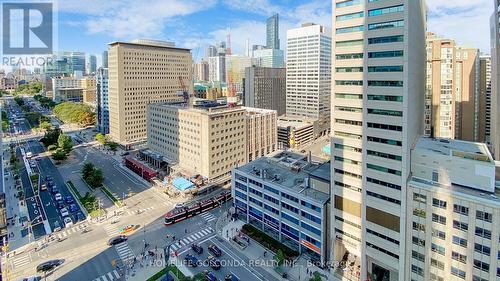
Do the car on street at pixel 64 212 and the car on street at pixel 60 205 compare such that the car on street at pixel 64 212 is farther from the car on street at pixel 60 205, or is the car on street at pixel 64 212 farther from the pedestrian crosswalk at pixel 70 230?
the pedestrian crosswalk at pixel 70 230

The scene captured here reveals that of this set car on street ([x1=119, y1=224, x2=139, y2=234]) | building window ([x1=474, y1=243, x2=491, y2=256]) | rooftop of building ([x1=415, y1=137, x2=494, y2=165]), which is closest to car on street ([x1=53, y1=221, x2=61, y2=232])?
car on street ([x1=119, y1=224, x2=139, y2=234])

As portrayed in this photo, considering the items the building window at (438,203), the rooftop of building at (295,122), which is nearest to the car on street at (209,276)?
the building window at (438,203)

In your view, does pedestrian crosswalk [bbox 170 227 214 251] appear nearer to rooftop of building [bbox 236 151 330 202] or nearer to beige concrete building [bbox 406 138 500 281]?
rooftop of building [bbox 236 151 330 202]

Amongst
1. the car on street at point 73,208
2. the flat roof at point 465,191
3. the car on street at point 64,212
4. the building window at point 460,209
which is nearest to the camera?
the flat roof at point 465,191

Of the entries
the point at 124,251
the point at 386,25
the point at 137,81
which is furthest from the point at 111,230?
the point at 137,81

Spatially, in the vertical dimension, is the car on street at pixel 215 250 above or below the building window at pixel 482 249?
below

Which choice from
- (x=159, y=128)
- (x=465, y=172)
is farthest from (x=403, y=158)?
(x=159, y=128)

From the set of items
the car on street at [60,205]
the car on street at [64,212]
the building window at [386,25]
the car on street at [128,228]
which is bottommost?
the car on street at [128,228]
